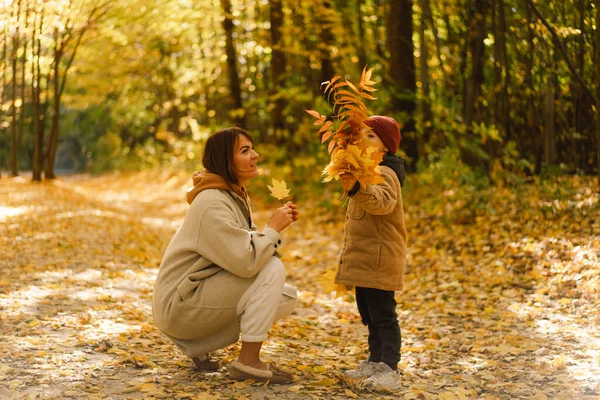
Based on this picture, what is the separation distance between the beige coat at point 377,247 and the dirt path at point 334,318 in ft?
2.10

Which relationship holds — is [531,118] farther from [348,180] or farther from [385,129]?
[348,180]

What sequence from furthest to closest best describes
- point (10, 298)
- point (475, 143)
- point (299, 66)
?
point (299, 66) → point (475, 143) → point (10, 298)

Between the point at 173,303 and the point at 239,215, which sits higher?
the point at 239,215

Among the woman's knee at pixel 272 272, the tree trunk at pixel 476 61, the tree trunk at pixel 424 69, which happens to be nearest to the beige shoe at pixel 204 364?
the woman's knee at pixel 272 272

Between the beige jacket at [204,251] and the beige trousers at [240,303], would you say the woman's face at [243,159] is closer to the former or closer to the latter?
the beige jacket at [204,251]

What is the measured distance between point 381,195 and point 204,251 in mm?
1024

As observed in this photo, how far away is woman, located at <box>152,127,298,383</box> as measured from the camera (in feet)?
11.7

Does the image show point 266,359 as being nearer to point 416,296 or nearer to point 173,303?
point 173,303

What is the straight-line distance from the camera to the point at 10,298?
554cm

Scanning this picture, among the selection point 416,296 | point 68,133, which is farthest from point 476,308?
point 68,133

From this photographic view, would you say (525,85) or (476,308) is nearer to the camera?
(476,308)

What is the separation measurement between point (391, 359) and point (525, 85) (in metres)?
6.26

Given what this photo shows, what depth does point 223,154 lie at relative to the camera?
148 inches

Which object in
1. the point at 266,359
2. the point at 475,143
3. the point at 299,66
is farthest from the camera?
A: the point at 299,66
